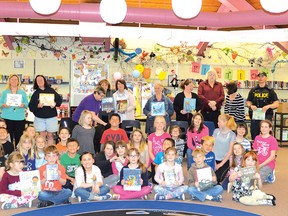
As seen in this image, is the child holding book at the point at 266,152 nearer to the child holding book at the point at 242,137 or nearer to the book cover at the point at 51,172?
the child holding book at the point at 242,137

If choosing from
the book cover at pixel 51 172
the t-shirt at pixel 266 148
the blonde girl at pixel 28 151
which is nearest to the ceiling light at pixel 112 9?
the blonde girl at pixel 28 151

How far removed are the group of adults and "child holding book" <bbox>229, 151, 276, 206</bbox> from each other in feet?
8.03

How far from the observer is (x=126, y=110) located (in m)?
8.52

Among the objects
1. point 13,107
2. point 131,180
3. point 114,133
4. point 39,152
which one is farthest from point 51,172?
point 13,107

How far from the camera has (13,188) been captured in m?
5.72

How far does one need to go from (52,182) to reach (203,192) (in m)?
1.98

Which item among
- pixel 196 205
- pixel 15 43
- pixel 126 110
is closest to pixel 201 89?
pixel 126 110

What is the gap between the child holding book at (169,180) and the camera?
239 inches

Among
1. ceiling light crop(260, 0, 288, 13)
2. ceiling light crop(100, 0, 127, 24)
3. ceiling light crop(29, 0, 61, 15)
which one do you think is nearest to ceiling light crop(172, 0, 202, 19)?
ceiling light crop(100, 0, 127, 24)

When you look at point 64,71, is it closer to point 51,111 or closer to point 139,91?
point 139,91

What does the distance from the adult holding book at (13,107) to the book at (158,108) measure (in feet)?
7.48

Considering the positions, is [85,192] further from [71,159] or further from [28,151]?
[28,151]

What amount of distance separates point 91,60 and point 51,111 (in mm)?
4387

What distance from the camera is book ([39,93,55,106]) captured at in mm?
7875
